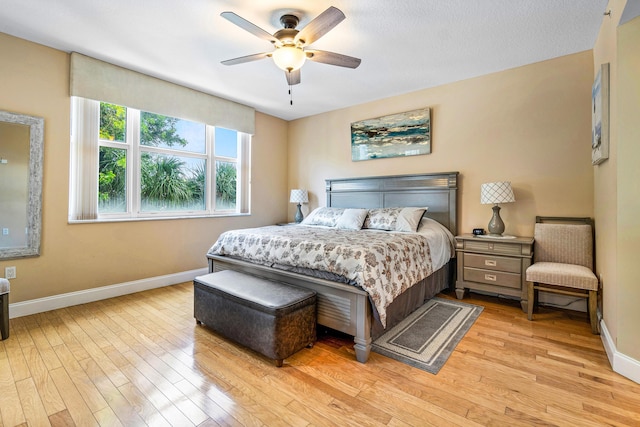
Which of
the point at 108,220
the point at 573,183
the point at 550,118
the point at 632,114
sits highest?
the point at 550,118

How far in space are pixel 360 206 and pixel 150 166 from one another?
118 inches

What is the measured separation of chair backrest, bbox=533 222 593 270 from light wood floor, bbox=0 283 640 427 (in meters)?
0.67

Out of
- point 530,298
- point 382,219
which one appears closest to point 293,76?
point 382,219

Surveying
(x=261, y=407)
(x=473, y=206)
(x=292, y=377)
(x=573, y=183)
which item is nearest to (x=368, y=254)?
(x=292, y=377)

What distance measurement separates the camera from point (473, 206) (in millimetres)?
3619

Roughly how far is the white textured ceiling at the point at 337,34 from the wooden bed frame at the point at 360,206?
1337mm

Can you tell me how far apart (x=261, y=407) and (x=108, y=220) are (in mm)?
2986

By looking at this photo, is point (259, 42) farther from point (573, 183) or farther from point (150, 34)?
point (573, 183)

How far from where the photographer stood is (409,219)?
3418mm

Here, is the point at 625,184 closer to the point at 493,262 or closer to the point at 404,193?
the point at 493,262

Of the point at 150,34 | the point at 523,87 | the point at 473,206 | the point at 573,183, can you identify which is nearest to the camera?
the point at 150,34

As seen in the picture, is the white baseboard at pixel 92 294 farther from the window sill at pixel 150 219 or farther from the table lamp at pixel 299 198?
the table lamp at pixel 299 198

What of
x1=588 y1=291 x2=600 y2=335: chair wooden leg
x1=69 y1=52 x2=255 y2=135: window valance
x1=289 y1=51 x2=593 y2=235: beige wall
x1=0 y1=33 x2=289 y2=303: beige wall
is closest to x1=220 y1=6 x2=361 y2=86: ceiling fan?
x1=69 y1=52 x2=255 y2=135: window valance

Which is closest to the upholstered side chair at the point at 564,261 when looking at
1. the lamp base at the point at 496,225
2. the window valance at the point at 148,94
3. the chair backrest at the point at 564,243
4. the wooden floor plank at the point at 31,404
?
the chair backrest at the point at 564,243
